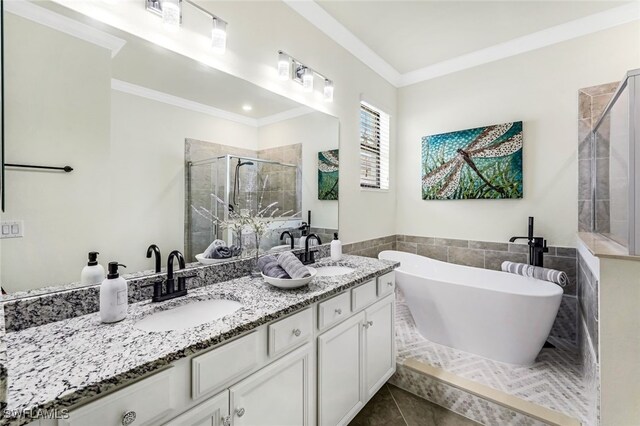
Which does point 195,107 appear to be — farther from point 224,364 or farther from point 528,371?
point 528,371

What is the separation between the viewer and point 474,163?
2.88 metres

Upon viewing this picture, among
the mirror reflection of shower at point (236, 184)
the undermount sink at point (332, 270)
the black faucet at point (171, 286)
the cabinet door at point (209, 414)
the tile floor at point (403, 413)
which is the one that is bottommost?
the tile floor at point (403, 413)

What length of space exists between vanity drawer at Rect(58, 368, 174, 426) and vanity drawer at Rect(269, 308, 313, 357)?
1.34ft

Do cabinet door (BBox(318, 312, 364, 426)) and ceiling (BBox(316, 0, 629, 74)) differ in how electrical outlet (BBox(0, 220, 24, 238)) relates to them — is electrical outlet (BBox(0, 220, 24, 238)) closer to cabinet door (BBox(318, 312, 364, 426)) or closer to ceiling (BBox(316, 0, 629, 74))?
cabinet door (BBox(318, 312, 364, 426))

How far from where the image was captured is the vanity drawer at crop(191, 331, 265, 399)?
0.90 m

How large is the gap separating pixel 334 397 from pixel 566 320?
7.44 feet

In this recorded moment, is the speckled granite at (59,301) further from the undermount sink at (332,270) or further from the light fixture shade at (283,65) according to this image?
the light fixture shade at (283,65)

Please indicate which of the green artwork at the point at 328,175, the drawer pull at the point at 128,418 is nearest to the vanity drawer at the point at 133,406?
the drawer pull at the point at 128,418

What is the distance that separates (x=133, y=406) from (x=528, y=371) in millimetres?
2519

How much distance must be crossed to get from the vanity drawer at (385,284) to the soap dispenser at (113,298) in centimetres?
143

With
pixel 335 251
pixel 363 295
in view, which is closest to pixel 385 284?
pixel 363 295

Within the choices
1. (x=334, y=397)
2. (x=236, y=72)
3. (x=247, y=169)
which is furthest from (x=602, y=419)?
(x=236, y=72)

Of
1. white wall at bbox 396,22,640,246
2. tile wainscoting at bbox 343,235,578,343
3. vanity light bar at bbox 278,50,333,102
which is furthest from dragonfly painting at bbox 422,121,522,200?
vanity light bar at bbox 278,50,333,102

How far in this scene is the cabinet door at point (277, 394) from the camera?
3.42ft
